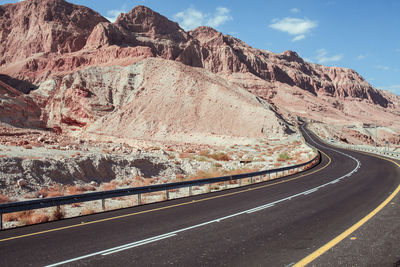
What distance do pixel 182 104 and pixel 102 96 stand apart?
17378 mm

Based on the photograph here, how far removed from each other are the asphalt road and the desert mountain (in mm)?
44130

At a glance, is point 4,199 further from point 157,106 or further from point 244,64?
point 244,64

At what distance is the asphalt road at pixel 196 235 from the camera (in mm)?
5082

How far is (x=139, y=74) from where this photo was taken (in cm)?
6825

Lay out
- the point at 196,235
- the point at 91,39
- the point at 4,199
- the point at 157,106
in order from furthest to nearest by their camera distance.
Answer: the point at 91,39 < the point at 157,106 < the point at 4,199 < the point at 196,235

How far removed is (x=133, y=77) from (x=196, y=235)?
2548 inches

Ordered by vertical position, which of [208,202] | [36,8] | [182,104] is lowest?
[208,202]

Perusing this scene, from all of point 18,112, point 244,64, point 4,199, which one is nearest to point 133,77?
point 18,112

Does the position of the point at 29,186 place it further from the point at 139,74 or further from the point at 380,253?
the point at 139,74

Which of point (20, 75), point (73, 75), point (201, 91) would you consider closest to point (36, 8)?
point (20, 75)

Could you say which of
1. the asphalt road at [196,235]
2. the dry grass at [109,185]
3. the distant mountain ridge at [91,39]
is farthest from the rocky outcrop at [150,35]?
the asphalt road at [196,235]

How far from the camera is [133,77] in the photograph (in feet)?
222

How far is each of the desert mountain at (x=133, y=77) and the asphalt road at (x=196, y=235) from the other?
1737 inches

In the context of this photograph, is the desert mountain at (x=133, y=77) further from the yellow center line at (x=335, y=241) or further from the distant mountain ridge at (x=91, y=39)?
the yellow center line at (x=335, y=241)
